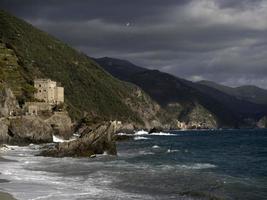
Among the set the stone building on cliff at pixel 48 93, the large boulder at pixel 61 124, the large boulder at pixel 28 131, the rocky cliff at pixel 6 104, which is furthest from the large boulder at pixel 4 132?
the stone building on cliff at pixel 48 93

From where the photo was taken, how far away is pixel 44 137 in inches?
4070

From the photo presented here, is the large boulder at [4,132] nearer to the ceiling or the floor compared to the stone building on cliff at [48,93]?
nearer to the floor

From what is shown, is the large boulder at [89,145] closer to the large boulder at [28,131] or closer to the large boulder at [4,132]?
the large boulder at [4,132]

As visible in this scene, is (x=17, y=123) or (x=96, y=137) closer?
(x=96, y=137)

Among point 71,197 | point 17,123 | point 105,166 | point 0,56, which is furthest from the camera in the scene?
point 0,56

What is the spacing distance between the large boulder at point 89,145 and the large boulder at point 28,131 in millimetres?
30210

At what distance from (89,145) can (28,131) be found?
36317 mm

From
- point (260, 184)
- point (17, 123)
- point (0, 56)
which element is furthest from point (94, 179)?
point (0, 56)

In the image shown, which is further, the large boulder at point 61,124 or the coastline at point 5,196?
the large boulder at point 61,124

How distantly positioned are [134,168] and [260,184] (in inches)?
550

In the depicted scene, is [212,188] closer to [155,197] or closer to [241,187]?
[241,187]

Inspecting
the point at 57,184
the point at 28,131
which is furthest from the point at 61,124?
the point at 57,184

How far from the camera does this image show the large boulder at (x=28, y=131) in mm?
97750

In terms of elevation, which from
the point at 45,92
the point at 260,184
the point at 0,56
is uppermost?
the point at 0,56
